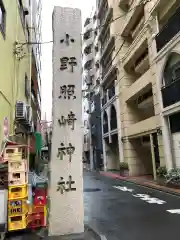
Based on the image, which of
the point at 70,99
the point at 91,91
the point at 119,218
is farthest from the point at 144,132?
the point at 91,91

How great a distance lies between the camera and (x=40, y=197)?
18.4ft

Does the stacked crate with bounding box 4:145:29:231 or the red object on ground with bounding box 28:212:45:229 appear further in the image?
the red object on ground with bounding box 28:212:45:229

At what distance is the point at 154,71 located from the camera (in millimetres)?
16203

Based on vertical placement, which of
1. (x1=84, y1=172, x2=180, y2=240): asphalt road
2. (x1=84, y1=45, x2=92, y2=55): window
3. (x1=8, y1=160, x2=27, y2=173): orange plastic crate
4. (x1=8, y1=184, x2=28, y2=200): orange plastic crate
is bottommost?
(x1=84, y1=172, x2=180, y2=240): asphalt road

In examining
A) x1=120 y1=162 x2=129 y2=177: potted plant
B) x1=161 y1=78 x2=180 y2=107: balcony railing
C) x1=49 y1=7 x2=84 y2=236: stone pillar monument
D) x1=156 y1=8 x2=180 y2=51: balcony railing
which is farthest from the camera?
x1=120 y1=162 x2=129 y2=177: potted plant

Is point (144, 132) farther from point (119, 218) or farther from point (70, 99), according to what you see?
point (70, 99)

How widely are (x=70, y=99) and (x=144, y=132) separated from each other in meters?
13.7

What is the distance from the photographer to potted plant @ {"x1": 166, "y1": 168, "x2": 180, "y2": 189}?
12150 millimetres

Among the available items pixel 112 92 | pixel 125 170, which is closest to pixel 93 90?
pixel 112 92

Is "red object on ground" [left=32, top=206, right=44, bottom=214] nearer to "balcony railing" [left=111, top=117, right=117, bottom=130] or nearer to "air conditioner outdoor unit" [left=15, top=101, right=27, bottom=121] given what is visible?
"air conditioner outdoor unit" [left=15, top=101, right=27, bottom=121]

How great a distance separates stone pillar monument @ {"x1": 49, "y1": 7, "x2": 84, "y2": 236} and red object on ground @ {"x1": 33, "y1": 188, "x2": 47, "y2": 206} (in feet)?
2.66

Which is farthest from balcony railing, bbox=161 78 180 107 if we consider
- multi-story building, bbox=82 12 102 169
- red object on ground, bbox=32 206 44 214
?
multi-story building, bbox=82 12 102 169

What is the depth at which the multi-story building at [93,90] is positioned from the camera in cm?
3369

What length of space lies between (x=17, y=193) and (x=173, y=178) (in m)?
9.74
